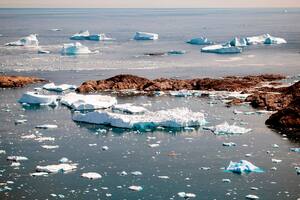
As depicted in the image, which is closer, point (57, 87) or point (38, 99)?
point (38, 99)

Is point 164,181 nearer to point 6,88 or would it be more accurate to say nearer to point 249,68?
point 6,88

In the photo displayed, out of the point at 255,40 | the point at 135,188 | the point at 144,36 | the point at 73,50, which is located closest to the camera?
the point at 135,188

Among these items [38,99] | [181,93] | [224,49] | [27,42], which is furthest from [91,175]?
[27,42]

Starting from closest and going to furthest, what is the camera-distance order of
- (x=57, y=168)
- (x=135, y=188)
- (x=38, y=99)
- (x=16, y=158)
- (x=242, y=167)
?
(x=135, y=188)
(x=242, y=167)
(x=57, y=168)
(x=16, y=158)
(x=38, y=99)

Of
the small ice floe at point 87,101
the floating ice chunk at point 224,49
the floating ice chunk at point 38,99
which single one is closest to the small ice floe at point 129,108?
the small ice floe at point 87,101

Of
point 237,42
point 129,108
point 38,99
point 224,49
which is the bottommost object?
point 129,108

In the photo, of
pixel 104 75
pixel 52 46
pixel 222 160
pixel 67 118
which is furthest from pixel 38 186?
pixel 52 46

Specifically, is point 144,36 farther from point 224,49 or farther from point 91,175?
point 91,175
